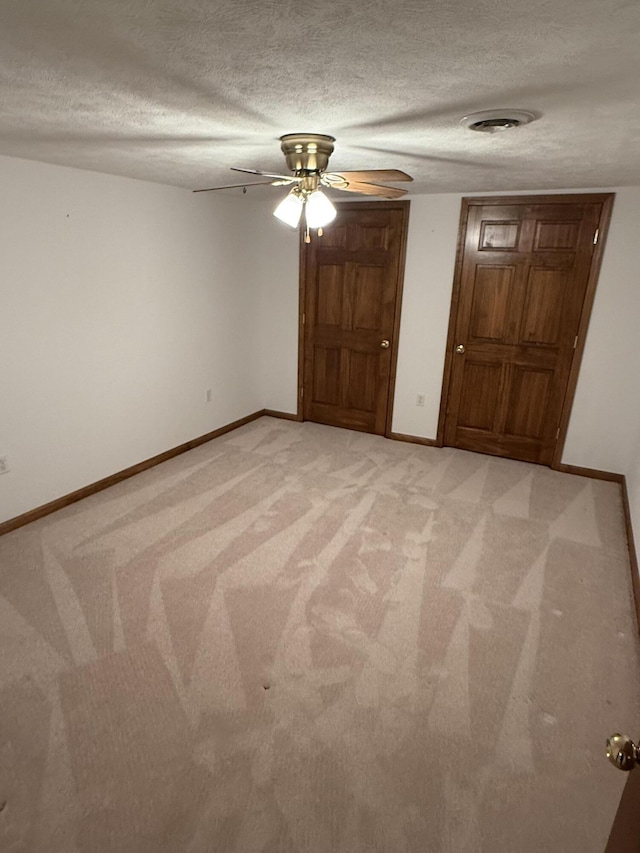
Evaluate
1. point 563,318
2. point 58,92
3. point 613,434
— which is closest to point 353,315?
point 563,318

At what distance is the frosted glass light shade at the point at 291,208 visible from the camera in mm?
2297

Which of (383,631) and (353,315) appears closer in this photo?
(383,631)

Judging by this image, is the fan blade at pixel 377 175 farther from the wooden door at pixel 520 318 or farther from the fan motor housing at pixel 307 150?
the wooden door at pixel 520 318

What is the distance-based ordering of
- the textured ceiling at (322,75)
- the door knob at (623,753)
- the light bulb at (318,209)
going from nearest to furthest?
1. the door knob at (623,753)
2. the textured ceiling at (322,75)
3. the light bulb at (318,209)

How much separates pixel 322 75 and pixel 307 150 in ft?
2.50

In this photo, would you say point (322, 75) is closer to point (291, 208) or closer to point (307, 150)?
point (307, 150)

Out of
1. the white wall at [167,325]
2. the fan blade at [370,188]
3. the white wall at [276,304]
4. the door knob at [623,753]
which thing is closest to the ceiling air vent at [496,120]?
the fan blade at [370,188]

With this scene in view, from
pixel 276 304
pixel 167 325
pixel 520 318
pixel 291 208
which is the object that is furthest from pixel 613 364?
pixel 167 325

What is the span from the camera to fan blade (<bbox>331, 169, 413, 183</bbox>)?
2010 mm

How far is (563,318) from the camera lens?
3795 millimetres

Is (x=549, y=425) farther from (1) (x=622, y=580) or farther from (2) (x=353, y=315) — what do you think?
(2) (x=353, y=315)

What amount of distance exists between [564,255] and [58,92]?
11.3ft

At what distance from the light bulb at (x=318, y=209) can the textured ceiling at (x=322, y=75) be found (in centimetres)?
23

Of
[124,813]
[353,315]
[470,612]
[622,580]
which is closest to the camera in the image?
[124,813]
